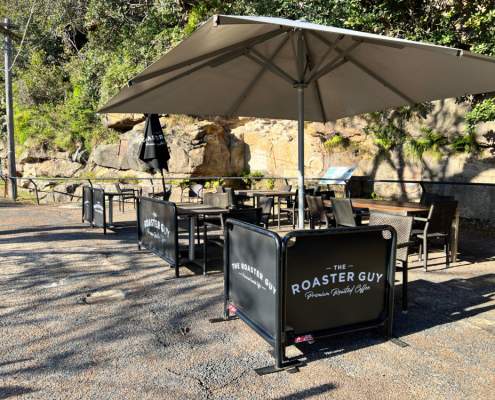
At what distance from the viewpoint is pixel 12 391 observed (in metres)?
2.73

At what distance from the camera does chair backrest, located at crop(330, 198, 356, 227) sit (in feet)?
20.5

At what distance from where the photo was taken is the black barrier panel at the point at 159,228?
17.7ft

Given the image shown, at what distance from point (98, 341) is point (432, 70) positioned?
4436mm

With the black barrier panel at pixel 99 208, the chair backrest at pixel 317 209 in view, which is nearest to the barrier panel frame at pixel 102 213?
the black barrier panel at pixel 99 208

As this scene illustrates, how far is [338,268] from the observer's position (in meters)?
3.22

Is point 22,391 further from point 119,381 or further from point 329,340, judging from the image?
point 329,340

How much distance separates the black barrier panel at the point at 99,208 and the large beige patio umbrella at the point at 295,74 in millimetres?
3402

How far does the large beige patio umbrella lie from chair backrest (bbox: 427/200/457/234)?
1.44 m

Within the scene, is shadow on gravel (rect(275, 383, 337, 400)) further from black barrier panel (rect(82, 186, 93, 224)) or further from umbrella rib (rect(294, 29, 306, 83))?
black barrier panel (rect(82, 186, 93, 224))

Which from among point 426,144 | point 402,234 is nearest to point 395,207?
point 402,234

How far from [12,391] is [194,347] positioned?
4.11 ft

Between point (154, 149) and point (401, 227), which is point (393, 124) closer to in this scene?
point (154, 149)

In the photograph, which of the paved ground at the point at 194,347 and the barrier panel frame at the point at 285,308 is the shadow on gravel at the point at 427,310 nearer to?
the paved ground at the point at 194,347

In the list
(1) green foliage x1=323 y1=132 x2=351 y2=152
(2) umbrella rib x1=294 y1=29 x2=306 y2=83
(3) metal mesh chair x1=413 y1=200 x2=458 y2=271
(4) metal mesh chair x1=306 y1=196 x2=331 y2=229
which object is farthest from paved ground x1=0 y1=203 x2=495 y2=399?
(1) green foliage x1=323 y1=132 x2=351 y2=152
